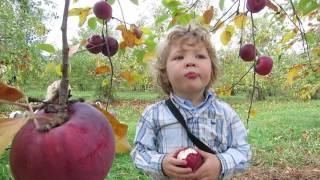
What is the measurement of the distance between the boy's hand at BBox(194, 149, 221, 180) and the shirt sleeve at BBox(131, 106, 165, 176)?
18 centimetres

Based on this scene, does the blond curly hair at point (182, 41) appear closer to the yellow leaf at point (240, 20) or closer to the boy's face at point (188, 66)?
the boy's face at point (188, 66)

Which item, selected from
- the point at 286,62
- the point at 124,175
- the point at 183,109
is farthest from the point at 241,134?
the point at 286,62

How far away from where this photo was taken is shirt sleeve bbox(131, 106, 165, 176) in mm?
1481

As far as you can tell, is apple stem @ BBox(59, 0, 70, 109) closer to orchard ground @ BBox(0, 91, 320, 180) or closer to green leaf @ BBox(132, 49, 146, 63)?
green leaf @ BBox(132, 49, 146, 63)

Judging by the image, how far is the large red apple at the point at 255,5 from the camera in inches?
48.0

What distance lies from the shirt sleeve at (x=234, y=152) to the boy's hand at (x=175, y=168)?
0.50 feet

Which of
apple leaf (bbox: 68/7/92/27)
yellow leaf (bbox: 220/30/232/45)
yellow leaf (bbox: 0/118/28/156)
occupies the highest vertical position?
apple leaf (bbox: 68/7/92/27)

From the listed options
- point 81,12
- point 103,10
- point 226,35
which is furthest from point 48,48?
point 226,35

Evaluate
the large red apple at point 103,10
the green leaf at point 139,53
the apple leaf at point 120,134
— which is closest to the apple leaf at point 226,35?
the green leaf at point 139,53

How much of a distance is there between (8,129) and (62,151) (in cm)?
5

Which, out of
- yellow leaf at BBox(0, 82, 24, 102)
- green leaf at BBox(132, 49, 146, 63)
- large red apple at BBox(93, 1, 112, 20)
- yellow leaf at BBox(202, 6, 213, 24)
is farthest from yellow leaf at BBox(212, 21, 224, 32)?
yellow leaf at BBox(0, 82, 24, 102)

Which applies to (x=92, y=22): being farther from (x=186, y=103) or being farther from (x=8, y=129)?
(x=8, y=129)

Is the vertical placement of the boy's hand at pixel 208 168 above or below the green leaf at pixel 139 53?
below

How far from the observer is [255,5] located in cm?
123
